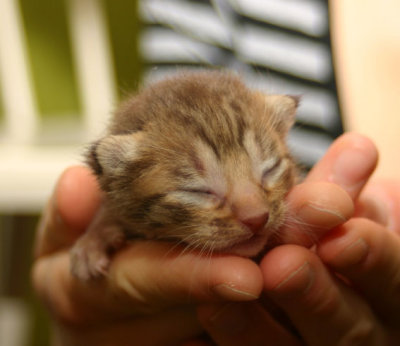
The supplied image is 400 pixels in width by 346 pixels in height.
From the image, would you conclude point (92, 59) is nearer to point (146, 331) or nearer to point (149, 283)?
point (146, 331)

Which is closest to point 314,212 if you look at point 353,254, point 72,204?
point 353,254

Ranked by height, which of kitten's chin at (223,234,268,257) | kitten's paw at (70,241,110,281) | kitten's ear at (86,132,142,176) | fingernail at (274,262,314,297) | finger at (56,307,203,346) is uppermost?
kitten's ear at (86,132,142,176)

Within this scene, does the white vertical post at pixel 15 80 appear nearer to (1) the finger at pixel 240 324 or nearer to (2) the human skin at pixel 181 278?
(2) the human skin at pixel 181 278

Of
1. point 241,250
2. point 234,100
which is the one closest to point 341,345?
point 241,250

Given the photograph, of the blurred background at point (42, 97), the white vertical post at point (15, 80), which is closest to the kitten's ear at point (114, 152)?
the blurred background at point (42, 97)

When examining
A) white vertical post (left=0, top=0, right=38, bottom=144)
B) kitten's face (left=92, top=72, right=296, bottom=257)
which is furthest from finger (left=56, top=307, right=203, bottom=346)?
white vertical post (left=0, top=0, right=38, bottom=144)

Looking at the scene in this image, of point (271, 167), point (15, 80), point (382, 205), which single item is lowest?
point (382, 205)

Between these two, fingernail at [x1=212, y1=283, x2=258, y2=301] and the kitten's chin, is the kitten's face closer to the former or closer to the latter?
the kitten's chin
